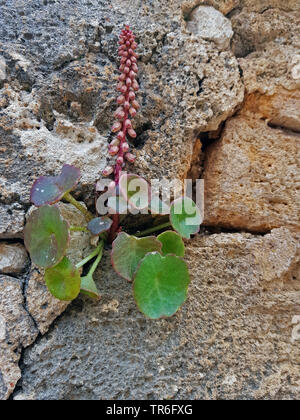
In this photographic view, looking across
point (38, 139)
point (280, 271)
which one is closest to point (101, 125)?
point (38, 139)

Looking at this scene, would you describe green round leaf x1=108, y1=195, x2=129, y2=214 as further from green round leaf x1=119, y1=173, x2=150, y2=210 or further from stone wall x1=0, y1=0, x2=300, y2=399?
stone wall x1=0, y1=0, x2=300, y2=399

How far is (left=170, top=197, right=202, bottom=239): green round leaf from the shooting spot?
82 centimetres

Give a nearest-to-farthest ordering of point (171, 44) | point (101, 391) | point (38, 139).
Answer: point (101, 391)
point (38, 139)
point (171, 44)

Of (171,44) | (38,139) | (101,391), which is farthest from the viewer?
(171,44)

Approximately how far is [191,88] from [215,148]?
0.19 meters

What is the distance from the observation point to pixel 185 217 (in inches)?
32.9

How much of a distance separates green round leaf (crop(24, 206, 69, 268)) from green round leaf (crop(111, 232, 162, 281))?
0.12m

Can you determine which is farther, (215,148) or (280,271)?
(215,148)

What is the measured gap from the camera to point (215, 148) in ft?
3.37

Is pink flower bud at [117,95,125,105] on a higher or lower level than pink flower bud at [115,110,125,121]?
higher

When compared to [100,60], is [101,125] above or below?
below

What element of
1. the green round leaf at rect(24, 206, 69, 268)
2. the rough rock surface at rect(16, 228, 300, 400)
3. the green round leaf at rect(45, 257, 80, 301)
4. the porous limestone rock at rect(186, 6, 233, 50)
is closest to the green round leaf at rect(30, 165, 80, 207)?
the green round leaf at rect(24, 206, 69, 268)

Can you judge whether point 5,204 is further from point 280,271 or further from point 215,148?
point 280,271

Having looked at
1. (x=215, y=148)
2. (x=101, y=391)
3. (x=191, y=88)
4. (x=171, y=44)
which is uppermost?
(x=171, y=44)
